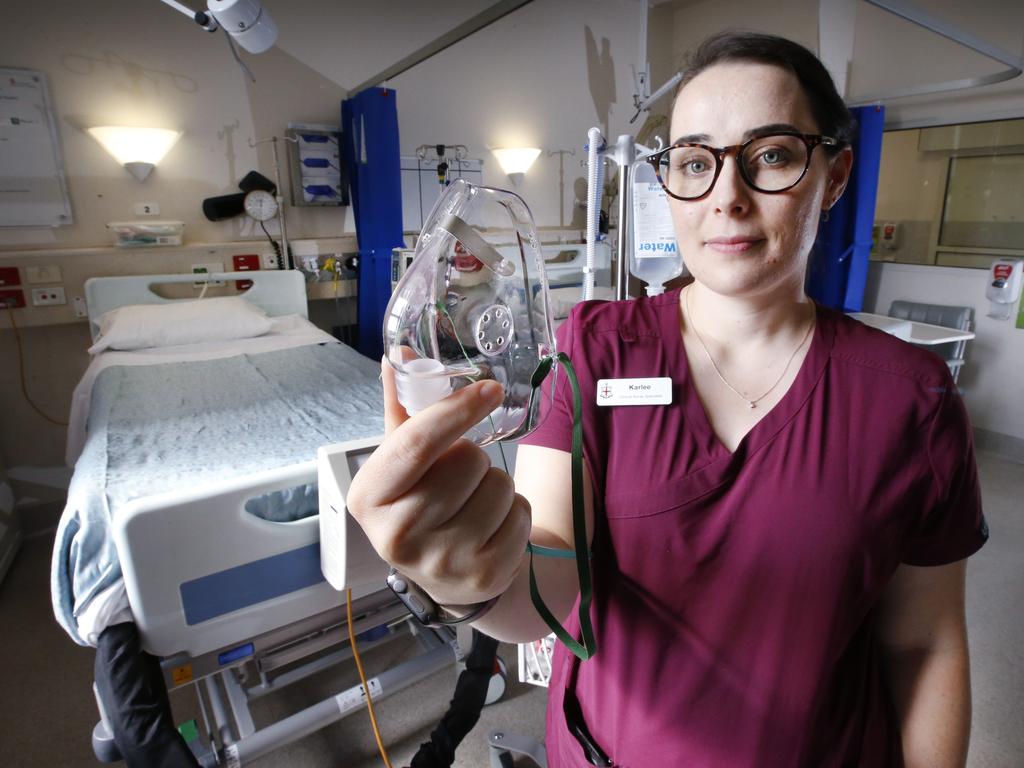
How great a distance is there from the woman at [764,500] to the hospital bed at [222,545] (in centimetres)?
64

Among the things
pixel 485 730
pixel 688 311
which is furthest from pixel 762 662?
pixel 485 730

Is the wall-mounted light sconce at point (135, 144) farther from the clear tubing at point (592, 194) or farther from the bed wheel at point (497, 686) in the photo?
the bed wheel at point (497, 686)

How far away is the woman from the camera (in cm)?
72

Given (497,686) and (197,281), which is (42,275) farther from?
(497,686)

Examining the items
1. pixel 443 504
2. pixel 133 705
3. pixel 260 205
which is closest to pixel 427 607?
pixel 443 504

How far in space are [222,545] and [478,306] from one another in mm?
915

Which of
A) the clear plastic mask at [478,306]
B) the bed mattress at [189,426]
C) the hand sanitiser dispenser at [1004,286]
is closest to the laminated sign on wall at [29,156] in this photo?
the bed mattress at [189,426]

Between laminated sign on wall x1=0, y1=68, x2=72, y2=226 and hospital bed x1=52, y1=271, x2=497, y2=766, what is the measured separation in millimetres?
1198

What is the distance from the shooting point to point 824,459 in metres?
0.72

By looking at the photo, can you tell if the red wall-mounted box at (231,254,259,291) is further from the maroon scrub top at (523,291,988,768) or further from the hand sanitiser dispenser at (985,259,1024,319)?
the hand sanitiser dispenser at (985,259,1024,319)

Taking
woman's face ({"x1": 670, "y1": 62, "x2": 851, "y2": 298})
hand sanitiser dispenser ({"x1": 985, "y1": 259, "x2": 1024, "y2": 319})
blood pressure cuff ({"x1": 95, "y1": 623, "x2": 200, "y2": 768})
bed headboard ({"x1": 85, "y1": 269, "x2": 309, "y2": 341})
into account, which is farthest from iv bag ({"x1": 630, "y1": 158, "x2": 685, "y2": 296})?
hand sanitiser dispenser ({"x1": 985, "y1": 259, "x2": 1024, "y2": 319})

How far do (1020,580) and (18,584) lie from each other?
4.43m

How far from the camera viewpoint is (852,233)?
3268 mm

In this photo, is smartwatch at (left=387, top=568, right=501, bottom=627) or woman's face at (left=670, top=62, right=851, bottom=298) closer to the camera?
smartwatch at (left=387, top=568, right=501, bottom=627)
